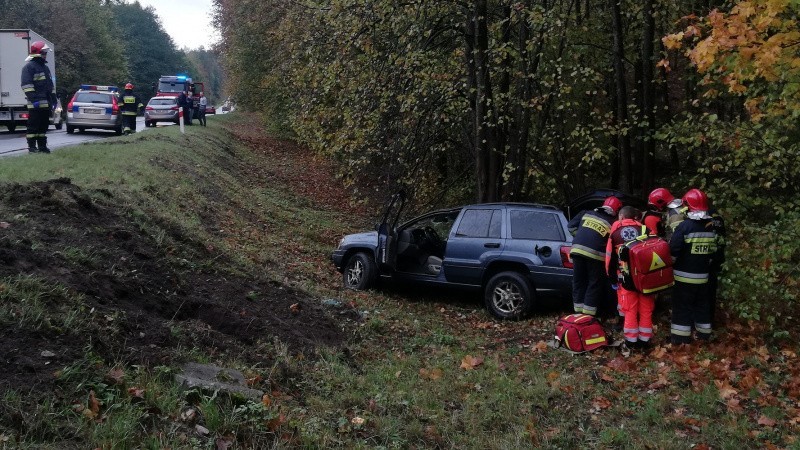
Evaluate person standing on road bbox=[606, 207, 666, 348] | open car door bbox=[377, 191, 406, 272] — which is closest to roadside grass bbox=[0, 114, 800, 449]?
person standing on road bbox=[606, 207, 666, 348]

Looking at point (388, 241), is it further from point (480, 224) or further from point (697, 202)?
point (697, 202)

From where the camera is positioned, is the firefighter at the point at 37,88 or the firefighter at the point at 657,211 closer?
the firefighter at the point at 657,211

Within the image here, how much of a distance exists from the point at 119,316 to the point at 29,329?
89cm

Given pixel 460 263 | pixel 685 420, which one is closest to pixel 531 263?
pixel 460 263

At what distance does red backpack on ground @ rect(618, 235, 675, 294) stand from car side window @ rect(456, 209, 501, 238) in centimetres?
248

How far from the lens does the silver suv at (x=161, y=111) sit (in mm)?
32500

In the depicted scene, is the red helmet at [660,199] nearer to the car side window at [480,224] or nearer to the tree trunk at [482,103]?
the car side window at [480,224]

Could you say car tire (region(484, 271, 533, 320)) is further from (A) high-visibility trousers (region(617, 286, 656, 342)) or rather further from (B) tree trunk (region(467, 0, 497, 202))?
(B) tree trunk (region(467, 0, 497, 202))

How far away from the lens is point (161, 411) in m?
4.37

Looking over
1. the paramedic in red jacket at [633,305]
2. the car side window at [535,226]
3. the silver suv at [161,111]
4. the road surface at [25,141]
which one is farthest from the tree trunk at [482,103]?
the silver suv at [161,111]

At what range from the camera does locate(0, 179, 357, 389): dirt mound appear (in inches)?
189

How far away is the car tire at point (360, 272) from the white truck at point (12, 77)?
17347 mm

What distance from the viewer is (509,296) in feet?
31.0

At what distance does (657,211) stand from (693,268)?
1.53 meters
